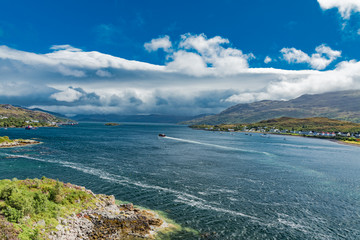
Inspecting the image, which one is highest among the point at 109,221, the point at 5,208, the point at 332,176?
the point at 5,208

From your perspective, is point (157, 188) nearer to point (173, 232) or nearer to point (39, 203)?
point (173, 232)

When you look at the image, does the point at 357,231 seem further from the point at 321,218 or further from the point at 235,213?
the point at 235,213

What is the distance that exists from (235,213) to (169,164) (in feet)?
175

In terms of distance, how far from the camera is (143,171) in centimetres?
8294

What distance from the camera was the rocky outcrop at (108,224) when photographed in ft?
110

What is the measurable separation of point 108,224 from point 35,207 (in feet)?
40.3

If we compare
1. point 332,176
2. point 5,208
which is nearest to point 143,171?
point 5,208

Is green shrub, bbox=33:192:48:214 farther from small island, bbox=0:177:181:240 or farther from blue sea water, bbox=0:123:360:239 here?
blue sea water, bbox=0:123:360:239

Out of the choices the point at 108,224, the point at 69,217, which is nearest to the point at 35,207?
the point at 69,217

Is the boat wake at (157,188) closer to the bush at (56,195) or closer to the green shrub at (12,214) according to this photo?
the bush at (56,195)

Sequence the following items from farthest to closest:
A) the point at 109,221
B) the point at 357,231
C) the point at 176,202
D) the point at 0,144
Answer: the point at 0,144
the point at 176,202
the point at 357,231
the point at 109,221

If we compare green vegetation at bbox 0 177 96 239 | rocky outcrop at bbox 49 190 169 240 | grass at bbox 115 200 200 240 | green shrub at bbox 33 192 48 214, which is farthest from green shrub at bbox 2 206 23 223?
grass at bbox 115 200 200 240

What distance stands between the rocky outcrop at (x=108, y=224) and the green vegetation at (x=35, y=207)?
160 centimetres

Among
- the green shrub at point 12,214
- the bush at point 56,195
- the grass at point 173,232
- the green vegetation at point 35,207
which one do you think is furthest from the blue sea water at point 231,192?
the green shrub at point 12,214
